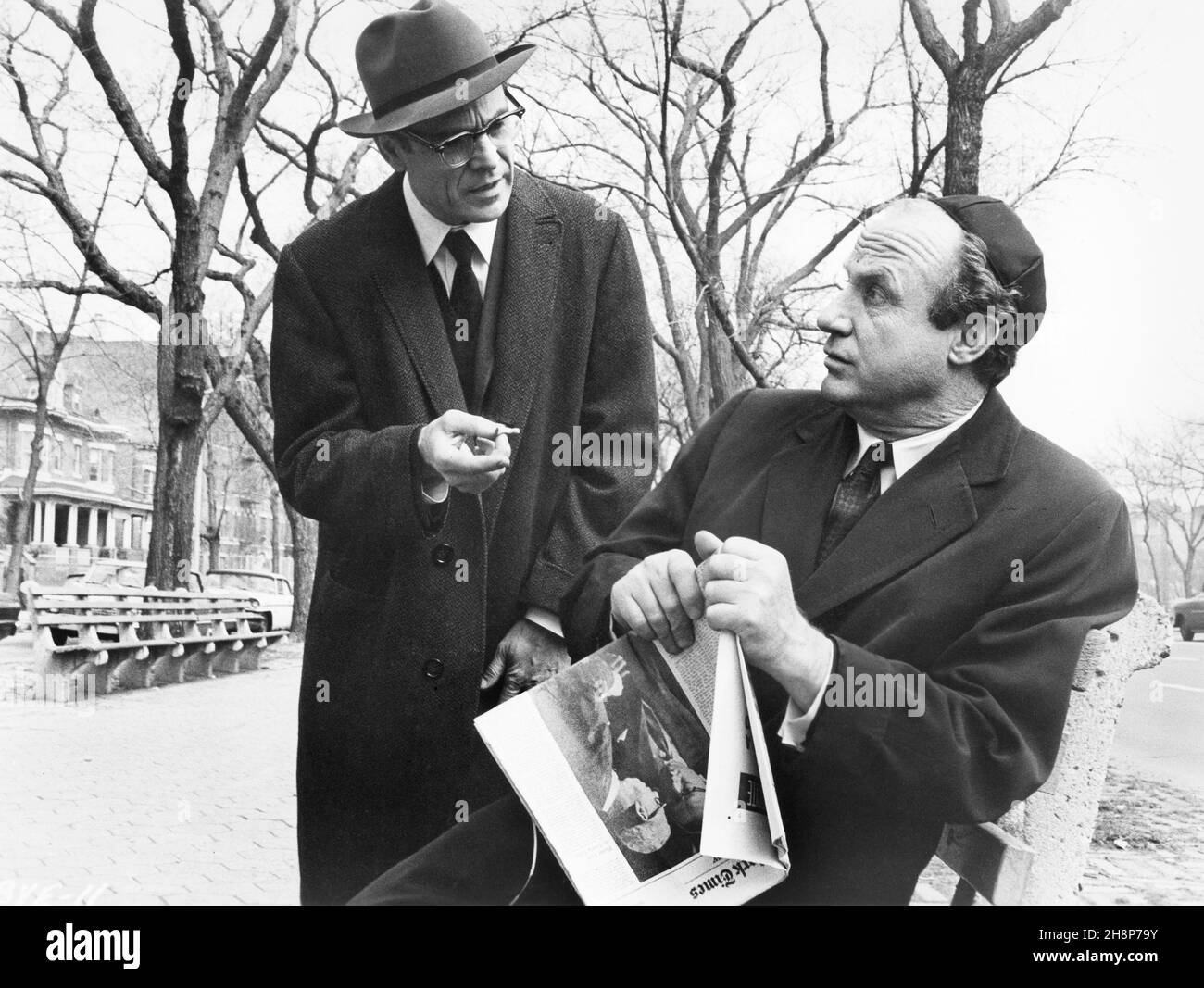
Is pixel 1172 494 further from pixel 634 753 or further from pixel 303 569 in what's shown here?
pixel 303 569

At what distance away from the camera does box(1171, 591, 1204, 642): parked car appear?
296 centimetres

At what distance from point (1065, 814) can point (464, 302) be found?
1408mm

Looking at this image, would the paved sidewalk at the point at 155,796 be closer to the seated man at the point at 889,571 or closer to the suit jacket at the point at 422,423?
the suit jacket at the point at 422,423

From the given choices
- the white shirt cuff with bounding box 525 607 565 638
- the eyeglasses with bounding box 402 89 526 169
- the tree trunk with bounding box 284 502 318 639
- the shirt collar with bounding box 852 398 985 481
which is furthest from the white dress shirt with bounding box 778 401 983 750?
the tree trunk with bounding box 284 502 318 639

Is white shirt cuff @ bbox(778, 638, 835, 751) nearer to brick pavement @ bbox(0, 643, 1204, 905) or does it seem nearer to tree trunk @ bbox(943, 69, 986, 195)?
brick pavement @ bbox(0, 643, 1204, 905)

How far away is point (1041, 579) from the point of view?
171cm

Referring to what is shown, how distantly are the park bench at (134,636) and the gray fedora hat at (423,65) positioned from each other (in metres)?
1.40

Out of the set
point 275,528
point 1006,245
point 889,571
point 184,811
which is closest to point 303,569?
point 184,811

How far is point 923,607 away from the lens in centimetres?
179

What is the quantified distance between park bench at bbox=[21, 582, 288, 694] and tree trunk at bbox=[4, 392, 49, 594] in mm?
179

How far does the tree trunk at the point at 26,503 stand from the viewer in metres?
3.40

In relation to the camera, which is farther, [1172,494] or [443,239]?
[1172,494]
